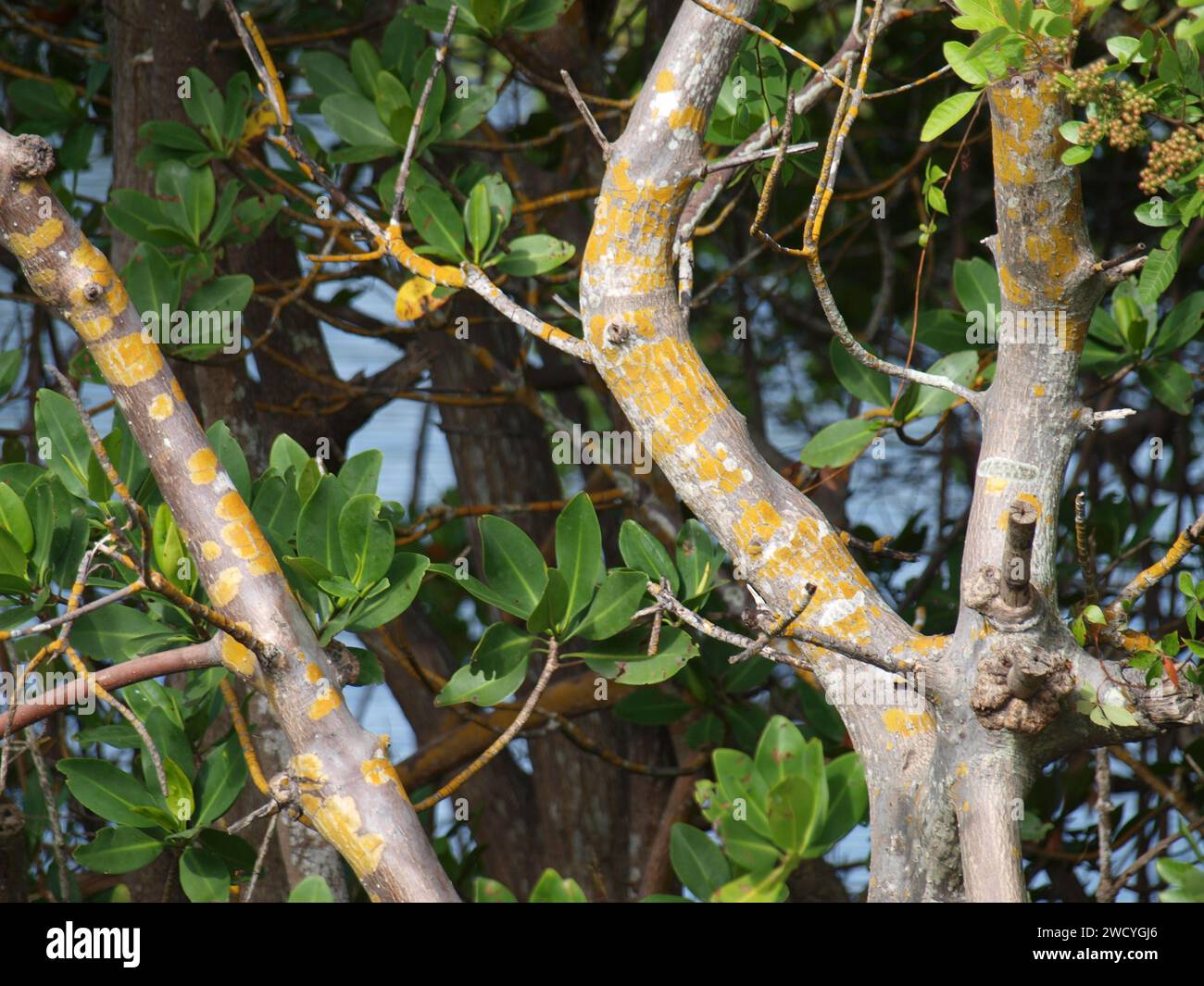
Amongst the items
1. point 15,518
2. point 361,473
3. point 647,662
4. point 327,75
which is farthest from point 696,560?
point 327,75

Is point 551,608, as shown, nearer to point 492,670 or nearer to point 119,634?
point 492,670

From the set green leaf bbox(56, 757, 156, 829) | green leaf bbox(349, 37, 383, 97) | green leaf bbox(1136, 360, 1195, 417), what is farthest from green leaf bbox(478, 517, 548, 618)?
green leaf bbox(1136, 360, 1195, 417)

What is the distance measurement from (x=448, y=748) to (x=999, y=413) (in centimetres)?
134

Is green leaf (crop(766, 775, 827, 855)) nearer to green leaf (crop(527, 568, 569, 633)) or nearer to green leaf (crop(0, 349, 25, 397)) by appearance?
green leaf (crop(527, 568, 569, 633))

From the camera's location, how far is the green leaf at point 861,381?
1561 mm

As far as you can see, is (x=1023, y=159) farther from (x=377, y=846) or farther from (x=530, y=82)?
(x=530, y=82)

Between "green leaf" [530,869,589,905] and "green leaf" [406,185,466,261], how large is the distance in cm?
80

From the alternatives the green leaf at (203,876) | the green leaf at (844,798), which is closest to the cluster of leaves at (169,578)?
the green leaf at (203,876)

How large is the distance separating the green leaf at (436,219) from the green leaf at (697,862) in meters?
0.76

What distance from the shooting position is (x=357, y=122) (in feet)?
5.55

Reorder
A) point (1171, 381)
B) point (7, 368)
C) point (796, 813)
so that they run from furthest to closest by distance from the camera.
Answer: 1. point (1171, 381)
2. point (7, 368)
3. point (796, 813)

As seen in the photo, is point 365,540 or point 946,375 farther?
point 946,375

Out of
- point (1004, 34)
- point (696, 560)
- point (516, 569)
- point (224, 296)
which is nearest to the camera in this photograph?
point (1004, 34)

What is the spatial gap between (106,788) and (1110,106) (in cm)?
112
